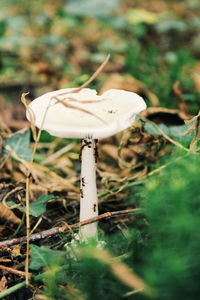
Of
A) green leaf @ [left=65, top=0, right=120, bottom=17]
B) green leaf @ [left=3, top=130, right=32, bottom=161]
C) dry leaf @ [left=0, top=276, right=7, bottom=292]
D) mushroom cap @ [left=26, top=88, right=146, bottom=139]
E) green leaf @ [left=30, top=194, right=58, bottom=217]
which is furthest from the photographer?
green leaf @ [left=65, top=0, right=120, bottom=17]

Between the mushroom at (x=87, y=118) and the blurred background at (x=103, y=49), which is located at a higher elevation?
the blurred background at (x=103, y=49)

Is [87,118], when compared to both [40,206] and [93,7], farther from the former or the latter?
[93,7]

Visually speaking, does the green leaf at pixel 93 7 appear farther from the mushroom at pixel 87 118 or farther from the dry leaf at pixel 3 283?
the dry leaf at pixel 3 283

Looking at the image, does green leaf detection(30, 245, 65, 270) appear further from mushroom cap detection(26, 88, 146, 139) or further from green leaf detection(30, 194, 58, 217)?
mushroom cap detection(26, 88, 146, 139)

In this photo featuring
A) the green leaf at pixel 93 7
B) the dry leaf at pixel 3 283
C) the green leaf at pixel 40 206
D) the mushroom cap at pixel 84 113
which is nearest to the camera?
the mushroom cap at pixel 84 113

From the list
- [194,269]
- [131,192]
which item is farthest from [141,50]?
[194,269]

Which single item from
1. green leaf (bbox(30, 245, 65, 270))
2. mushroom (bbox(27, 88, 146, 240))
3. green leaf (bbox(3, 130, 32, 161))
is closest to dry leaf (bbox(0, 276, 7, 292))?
green leaf (bbox(30, 245, 65, 270))

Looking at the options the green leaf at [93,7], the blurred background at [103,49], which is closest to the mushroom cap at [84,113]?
the blurred background at [103,49]

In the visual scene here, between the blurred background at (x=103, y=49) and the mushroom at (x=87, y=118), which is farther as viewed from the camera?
the blurred background at (x=103, y=49)
